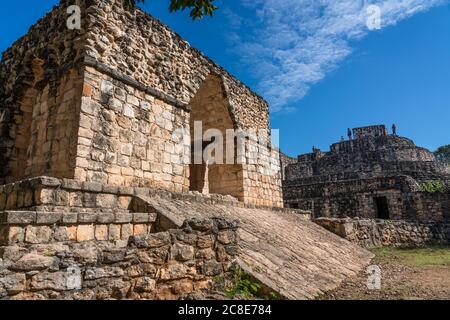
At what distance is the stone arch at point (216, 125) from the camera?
10.2 metres

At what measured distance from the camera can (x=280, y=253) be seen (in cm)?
539

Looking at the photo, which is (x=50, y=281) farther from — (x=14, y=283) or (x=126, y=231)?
(x=126, y=231)

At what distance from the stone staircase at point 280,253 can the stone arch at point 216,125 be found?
2624 mm

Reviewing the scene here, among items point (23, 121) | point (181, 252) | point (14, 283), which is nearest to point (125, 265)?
point (181, 252)

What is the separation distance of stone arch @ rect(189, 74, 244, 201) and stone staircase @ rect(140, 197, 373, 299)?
2624 millimetres

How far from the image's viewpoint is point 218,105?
10.5m

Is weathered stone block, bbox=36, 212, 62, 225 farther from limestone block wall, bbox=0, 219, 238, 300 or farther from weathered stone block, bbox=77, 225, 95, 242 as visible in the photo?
weathered stone block, bbox=77, 225, 95, 242

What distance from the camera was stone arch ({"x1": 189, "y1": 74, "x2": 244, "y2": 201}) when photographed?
10.2 m

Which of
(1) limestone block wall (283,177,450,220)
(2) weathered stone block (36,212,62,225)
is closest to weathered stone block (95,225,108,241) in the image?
(2) weathered stone block (36,212,62,225)

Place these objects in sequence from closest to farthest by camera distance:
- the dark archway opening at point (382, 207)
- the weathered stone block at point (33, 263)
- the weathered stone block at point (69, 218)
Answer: the weathered stone block at point (33, 263) < the weathered stone block at point (69, 218) < the dark archway opening at point (382, 207)

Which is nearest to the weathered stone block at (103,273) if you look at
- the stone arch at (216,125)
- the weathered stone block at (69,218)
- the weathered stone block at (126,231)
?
the weathered stone block at (69,218)

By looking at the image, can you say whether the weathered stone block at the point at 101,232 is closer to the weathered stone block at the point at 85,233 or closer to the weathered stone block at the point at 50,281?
the weathered stone block at the point at 85,233

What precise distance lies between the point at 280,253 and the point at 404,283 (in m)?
2.34

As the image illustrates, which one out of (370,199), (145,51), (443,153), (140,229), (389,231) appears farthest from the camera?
(443,153)
